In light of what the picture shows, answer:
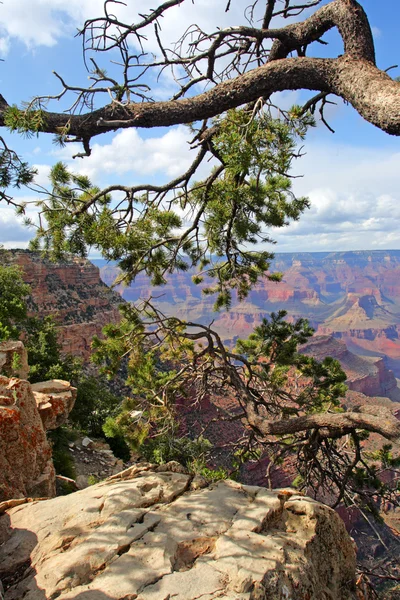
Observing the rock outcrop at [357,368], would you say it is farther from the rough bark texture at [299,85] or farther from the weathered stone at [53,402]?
the rough bark texture at [299,85]

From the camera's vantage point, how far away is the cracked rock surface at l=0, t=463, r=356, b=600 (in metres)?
2.88

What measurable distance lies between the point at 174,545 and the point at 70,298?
42.3 metres

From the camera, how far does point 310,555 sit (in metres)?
3.44

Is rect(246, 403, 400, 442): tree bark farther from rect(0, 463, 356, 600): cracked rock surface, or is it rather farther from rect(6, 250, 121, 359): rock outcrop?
rect(6, 250, 121, 359): rock outcrop

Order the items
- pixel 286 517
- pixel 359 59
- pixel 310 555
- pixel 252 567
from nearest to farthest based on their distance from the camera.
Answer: pixel 359 59 → pixel 252 567 → pixel 310 555 → pixel 286 517


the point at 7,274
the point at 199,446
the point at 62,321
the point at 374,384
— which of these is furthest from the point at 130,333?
the point at 374,384

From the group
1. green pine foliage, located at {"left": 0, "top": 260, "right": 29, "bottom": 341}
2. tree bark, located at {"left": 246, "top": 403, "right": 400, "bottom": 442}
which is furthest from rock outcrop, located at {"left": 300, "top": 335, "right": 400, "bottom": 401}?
tree bark, located at {"left": 246, "top": 403, "right": 400, "bottom": 442}

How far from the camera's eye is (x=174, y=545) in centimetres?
329

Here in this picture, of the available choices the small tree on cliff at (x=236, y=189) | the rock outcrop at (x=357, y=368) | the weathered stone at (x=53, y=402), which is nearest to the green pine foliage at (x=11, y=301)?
the weathered stone at (x=53, y=402)

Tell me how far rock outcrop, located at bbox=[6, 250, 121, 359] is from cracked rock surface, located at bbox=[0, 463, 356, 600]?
31.3 m

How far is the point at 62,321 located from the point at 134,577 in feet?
126

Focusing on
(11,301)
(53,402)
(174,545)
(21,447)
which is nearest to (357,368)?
(11,301)

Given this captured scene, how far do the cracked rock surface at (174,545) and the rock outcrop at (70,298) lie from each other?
31342 mm

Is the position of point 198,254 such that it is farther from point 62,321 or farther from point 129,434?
point 62,321
